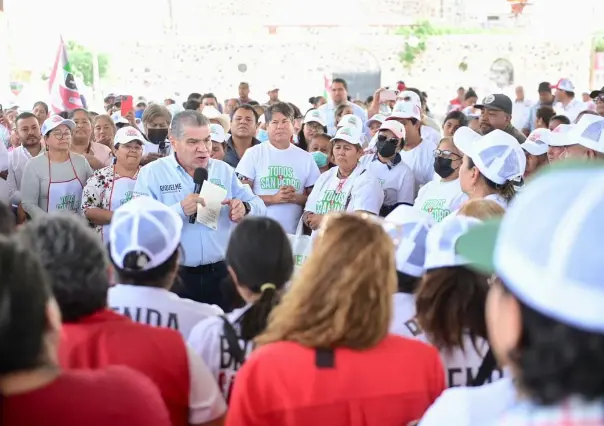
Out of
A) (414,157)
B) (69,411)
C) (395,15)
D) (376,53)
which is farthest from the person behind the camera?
(395,15)

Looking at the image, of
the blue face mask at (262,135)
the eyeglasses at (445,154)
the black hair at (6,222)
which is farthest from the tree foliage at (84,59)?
the black hair at (6,222)

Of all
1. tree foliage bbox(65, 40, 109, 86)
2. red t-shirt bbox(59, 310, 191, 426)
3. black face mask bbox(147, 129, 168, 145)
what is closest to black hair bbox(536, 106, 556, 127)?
black face mask bbox(147, 129, 168, 145)

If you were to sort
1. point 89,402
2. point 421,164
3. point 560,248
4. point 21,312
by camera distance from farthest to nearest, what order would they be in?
point 421,164 < point 89,402 < point 21,312 < point 560,248

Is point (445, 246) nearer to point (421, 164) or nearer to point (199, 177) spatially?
point (199, 177)

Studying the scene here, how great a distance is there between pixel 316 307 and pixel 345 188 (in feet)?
10.1

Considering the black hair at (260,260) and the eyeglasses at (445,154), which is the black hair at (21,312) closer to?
the black hair at (260,260)

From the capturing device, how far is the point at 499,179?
4.04 meters

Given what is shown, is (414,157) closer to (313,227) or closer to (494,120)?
(494,120)

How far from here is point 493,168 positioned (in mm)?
4031

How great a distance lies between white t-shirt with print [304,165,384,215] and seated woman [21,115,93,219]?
1.83 meters

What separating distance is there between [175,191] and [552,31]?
29.6m

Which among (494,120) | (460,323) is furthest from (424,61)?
(460,323)

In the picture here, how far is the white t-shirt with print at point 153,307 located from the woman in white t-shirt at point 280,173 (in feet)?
9.69

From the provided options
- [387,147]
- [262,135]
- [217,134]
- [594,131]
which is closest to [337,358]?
[387,147]
